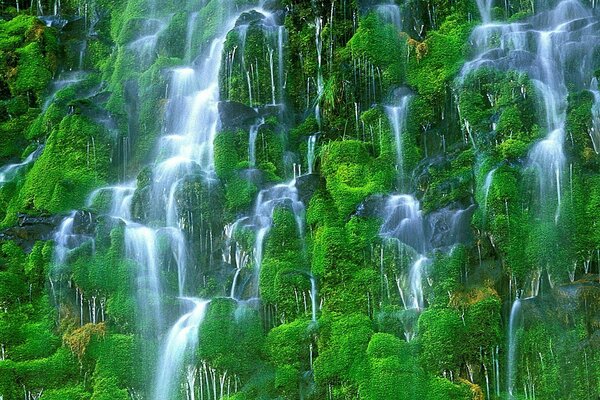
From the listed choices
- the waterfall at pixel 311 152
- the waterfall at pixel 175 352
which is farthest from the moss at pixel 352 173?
the waterfall at pixel 175 352

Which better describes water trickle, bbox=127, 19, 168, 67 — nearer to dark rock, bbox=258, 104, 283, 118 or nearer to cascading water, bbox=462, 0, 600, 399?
dark rock, bbox=258, 104, 283, 118

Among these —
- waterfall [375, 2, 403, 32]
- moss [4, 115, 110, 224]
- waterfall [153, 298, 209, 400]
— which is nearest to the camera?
→ waterfall [153, 298, 209, 400]

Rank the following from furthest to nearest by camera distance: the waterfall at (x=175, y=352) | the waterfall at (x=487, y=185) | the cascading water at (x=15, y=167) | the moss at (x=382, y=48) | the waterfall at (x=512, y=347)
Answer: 1. the cascading water at (x=15, y=167)
2. the moss at (x=382, y=48)
3. the waterfall at (x=487, y=185)
4. the waterfall at (x=175, y=352)
5. the waterfall at (x=512, y=347)

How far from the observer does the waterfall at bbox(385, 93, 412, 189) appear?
17.2 meters

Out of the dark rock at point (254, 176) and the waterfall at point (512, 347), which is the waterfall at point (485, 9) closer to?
the dark rock at point (254, 176)

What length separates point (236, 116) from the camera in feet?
60.1

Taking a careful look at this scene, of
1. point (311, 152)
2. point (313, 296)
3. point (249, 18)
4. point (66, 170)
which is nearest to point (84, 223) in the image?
point (66, 170)

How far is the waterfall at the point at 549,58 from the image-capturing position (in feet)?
48.6

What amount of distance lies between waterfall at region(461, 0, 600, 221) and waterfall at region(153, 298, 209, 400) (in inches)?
263

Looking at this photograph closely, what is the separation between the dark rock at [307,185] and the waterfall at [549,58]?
4.27 meters

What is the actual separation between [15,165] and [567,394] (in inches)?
558

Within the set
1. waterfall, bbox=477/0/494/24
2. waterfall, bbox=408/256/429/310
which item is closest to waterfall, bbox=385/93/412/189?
waterfall, bbox=408/256/429/310

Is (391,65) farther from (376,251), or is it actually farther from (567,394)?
(567,394)

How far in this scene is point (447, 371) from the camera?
1289cm
